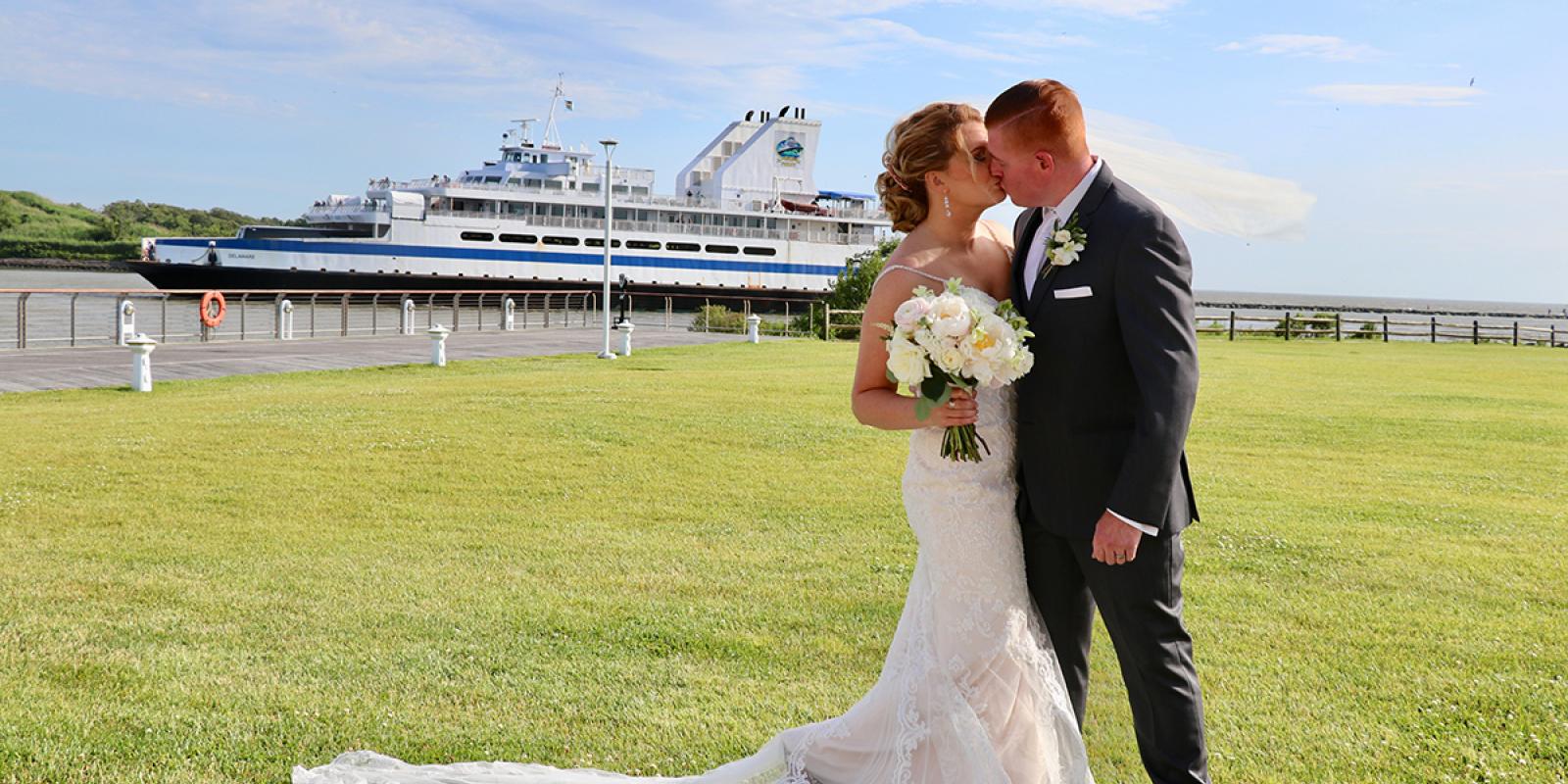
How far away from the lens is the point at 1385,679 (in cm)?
467

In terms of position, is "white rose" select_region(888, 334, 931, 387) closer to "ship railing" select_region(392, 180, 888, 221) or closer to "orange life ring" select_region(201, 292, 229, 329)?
"orange life ring" select_region(201, 292, 229, 329)

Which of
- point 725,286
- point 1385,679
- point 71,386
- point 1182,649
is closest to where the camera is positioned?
point 1182,649

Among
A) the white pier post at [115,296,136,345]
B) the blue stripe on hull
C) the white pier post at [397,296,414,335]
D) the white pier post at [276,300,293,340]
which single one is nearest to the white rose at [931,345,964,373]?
the white pier post at [115,296,136,345]

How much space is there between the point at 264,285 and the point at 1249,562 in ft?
177

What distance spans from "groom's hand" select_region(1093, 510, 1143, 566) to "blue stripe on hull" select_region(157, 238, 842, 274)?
55.3m

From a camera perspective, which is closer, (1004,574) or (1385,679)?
(1004,574)

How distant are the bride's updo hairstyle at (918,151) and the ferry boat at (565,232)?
54237mm

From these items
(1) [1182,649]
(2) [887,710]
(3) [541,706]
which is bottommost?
(3) [541,706]

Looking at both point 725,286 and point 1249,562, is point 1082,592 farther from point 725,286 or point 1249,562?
point 725,286

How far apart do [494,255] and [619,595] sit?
173 ft

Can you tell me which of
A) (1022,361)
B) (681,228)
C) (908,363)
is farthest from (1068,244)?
(681,228)

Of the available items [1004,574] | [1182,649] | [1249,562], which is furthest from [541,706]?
[1249,562]

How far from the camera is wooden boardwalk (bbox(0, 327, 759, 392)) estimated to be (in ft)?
57.9

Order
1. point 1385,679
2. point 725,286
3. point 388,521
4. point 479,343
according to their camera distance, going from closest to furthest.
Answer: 1. point 1385,679
2. point 388,521
3. point 479,343
4. point 725,286
